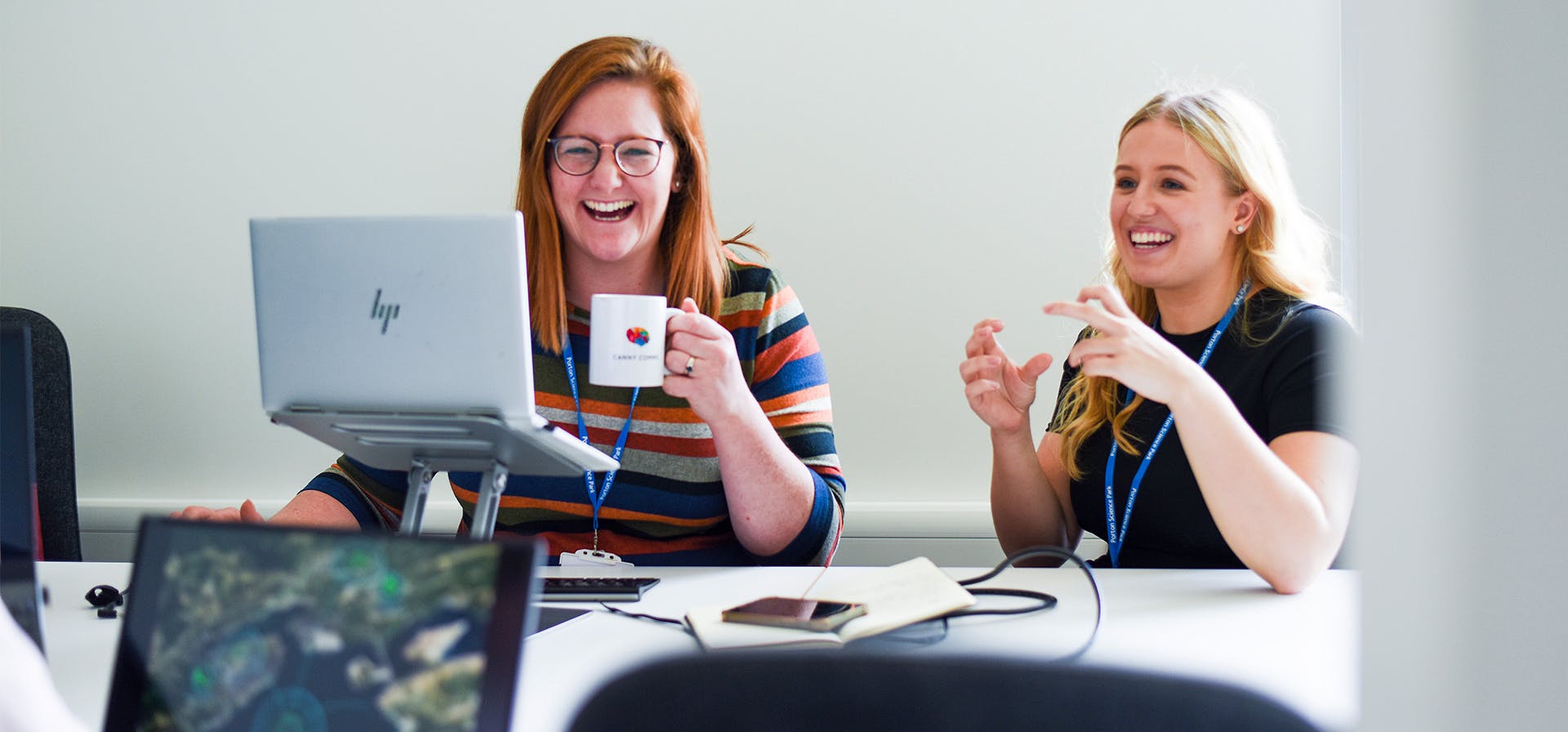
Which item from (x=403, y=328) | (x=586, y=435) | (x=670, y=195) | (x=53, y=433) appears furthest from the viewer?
(x=53, y=433)

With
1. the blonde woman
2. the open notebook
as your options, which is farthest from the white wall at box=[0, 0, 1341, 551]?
the open notebook

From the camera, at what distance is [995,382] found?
1536 millimetres

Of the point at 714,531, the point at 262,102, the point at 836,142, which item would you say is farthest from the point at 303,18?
the point at 714,531

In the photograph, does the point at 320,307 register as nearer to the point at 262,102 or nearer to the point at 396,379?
the point at 396,379

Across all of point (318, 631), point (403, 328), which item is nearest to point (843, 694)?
point (318, 631)

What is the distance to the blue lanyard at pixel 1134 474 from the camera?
1521mm

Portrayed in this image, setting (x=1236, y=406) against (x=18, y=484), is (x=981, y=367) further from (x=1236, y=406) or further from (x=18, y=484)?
(x=18, y=484)

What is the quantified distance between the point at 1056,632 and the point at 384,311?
703mm

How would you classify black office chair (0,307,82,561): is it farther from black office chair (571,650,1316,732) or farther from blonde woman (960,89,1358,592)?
black office chair (571,650,1316,732)

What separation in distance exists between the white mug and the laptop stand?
0.35ft

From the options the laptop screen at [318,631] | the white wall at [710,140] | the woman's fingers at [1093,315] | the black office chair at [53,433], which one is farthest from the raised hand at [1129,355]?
the black office chair at [53,433]

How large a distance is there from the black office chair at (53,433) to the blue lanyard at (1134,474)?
6.06 feet

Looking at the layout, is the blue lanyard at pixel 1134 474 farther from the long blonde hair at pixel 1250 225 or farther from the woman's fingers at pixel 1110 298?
the woman's fingers at pixel 1110 298

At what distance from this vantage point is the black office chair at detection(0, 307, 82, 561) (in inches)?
82.9
